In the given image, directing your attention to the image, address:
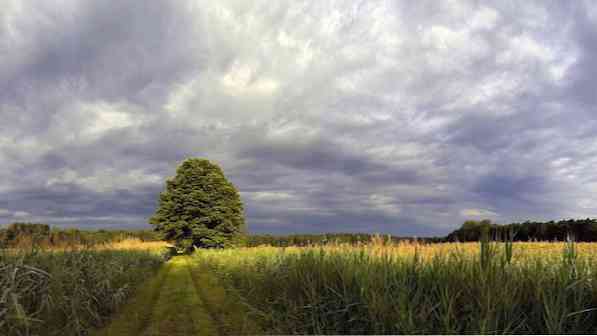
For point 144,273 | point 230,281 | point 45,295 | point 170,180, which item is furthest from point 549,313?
point 170,180

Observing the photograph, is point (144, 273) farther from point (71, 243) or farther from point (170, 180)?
point (170, 180)

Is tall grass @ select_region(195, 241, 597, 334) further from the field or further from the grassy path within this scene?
the grassy path

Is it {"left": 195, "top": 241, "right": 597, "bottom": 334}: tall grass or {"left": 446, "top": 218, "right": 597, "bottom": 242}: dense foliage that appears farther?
{"left": 446, "top": 218, "right": 597, "bottom": 242}: dense foliage

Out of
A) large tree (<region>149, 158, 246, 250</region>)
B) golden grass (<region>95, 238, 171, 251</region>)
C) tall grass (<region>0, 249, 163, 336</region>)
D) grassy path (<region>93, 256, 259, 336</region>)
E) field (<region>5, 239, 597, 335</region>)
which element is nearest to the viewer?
field (<region>5, 239, 597, 335</region>)

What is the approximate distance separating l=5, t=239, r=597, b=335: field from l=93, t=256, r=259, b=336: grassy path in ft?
0.11

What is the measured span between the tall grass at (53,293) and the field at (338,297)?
27 mm

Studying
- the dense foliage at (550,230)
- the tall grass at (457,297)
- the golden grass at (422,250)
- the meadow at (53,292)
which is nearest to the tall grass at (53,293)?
the meadow at (53,292)

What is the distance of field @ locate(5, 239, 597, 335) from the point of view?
15.8 feet

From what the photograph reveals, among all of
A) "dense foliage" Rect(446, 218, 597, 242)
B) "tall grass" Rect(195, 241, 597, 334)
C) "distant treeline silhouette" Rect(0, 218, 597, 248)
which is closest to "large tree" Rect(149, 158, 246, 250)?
"distant treeline silhouette" Rect(0, 218, 597, 248)

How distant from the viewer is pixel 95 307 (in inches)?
417

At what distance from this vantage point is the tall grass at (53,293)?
6.92m

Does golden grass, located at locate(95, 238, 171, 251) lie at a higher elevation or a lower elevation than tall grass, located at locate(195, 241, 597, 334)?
lower

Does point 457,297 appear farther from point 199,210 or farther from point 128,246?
point 199,210

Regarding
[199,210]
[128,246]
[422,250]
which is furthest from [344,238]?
[199,210]
